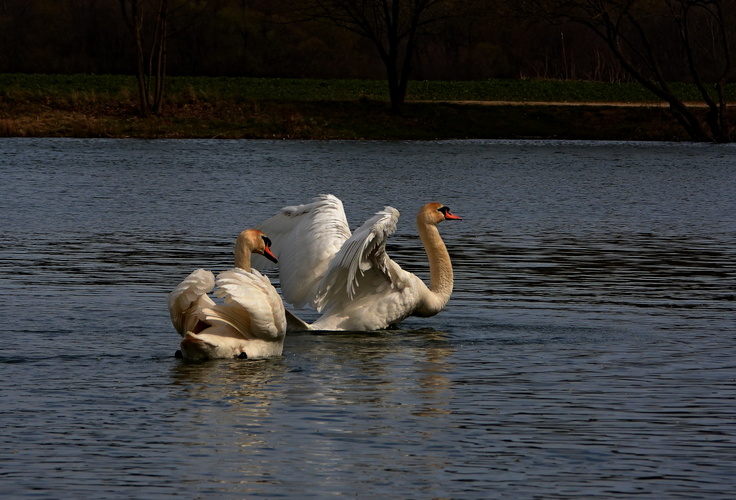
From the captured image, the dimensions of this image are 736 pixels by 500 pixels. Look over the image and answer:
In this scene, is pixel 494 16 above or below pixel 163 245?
above

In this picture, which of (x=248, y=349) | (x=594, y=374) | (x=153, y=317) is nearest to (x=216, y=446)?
(x=248, y=349)

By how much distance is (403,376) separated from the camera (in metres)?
9.95

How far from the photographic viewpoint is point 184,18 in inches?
2886

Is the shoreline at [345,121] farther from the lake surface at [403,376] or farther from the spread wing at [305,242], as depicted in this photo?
the spread wing at [305,242]

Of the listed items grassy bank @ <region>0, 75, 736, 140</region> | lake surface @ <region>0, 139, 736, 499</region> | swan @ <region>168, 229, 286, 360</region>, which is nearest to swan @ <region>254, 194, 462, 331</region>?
lake surface @ <region>0, 139, 736, 499</region>

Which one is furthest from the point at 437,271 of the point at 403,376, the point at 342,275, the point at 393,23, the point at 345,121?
the point at 393,23

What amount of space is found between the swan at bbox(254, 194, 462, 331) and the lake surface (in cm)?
27

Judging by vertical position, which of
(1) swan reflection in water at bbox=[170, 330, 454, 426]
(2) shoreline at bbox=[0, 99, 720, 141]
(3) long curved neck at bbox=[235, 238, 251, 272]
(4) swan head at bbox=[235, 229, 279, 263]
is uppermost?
(4) swan head at bbox=[235, 229, 279, 263]

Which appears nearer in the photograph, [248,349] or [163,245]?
[248,349]

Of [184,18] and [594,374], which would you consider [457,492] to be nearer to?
[594,374]

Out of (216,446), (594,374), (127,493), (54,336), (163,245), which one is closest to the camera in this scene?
(127,493)

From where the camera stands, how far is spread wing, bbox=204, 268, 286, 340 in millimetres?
9875

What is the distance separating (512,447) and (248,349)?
3.12m

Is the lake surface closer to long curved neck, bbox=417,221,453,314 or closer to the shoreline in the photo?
long curved neck, bbox=417,221,453,314
